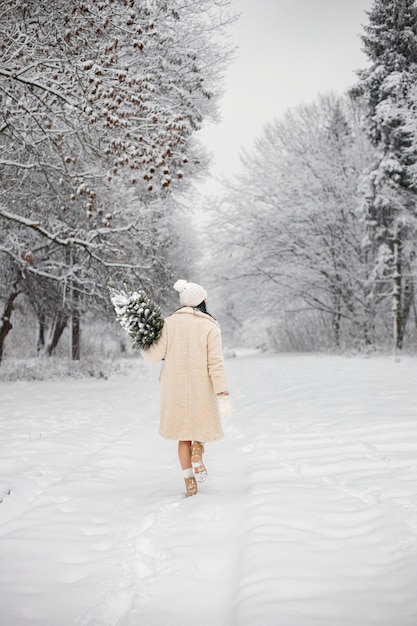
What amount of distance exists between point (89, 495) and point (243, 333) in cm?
4291

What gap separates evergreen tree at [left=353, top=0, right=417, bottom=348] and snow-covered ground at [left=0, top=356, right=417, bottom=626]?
1076cm

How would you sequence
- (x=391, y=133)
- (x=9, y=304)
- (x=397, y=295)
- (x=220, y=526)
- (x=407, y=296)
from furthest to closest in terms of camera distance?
(x=407, y=296) < (x=397, y=295) < (x=391, y=133) < (x=9, y=304) < (x=220, y=526)

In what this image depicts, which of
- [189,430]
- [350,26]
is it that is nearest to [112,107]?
[189,430]

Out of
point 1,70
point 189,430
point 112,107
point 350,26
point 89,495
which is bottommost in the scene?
point 89,495

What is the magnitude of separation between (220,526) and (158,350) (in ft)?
5.05

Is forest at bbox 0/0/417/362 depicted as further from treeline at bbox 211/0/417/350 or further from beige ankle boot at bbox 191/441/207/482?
beige ankle boot at bbox 191/441/207/482

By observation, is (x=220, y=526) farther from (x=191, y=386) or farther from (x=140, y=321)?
(x=140, y=321)

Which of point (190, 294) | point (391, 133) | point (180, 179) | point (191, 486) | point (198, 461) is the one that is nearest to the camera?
point (191, 486)

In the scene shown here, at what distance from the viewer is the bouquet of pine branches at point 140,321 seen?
384 cm

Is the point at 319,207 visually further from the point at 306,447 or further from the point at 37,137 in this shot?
the point at 306,447

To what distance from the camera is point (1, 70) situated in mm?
5531

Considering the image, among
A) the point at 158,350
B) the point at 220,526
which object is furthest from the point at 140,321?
the point at 220,526

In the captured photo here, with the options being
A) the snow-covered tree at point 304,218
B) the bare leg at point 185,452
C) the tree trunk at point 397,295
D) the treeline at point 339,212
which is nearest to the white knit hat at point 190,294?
the bare leg at point 185,452

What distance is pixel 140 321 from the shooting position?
386 centimetres
